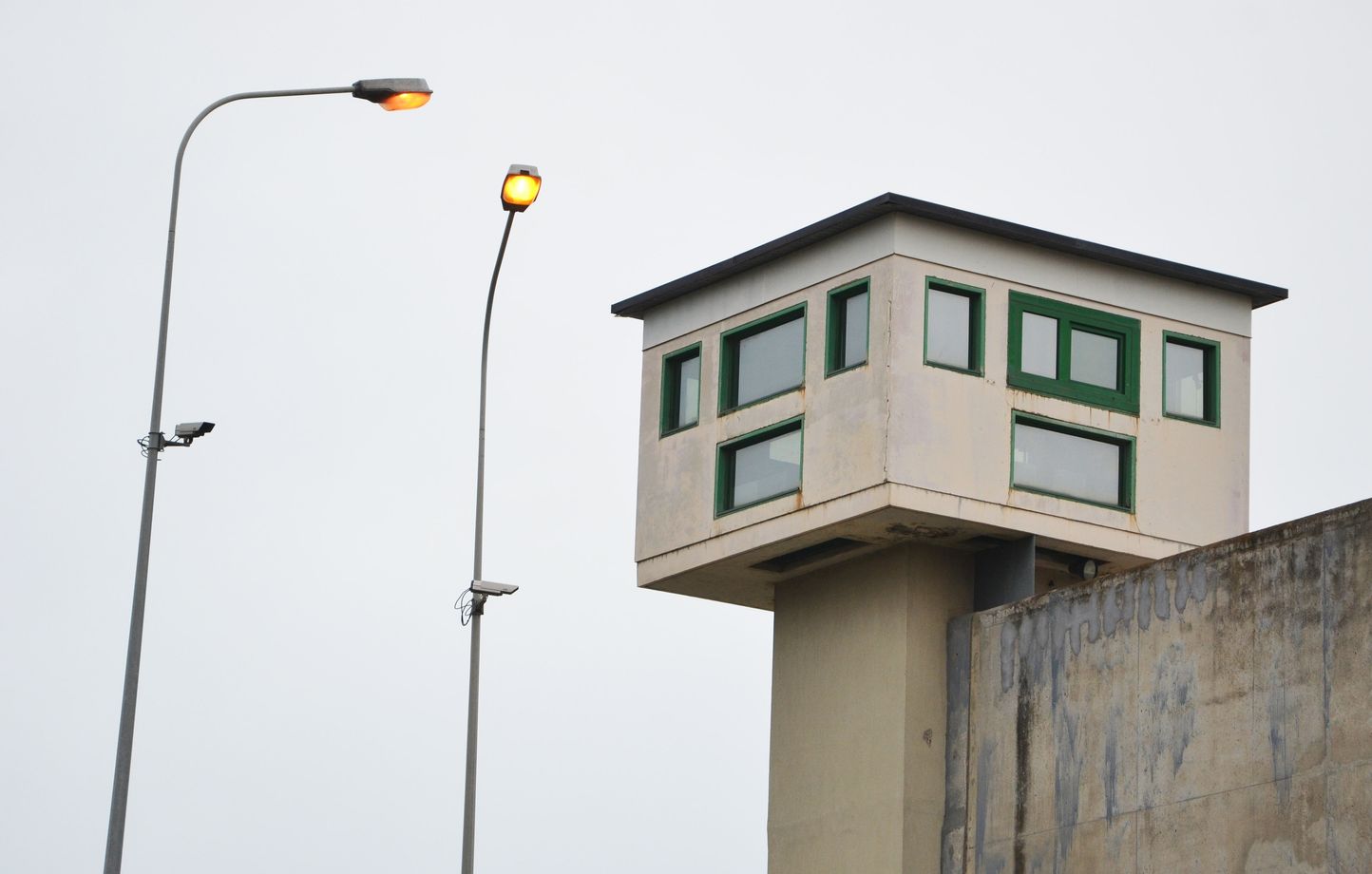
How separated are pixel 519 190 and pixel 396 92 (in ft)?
8.46

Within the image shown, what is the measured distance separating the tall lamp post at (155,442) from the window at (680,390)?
340 inches

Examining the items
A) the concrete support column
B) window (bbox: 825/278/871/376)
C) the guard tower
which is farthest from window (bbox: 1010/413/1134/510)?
window (bbox: 825/278/871/376)

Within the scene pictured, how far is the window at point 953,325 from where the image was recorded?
35031 mm

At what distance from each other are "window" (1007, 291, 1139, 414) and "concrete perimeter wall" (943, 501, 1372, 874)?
11.2 feet

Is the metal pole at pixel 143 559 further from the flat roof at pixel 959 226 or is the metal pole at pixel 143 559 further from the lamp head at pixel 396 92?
the flat roof at pixel 959 226

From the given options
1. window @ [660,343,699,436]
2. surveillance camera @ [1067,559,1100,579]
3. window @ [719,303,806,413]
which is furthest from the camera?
window @ [660,343,699,436]

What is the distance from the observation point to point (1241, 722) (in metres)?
29.6

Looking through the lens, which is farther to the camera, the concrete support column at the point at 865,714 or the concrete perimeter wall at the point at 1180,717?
the concrete support column at the point at 865,714

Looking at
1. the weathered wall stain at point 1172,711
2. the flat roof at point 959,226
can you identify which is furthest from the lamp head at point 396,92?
the weathered wall stain at point 1172,711

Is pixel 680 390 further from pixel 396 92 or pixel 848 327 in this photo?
pixel 396 92

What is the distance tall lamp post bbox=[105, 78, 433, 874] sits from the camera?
26812mm

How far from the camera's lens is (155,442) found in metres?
28.6

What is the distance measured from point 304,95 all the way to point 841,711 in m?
10.9

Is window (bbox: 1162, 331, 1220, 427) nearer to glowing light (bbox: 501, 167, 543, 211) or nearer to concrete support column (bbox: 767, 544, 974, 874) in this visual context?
concrete support column (bbox: 767, 544, 974, 874)
